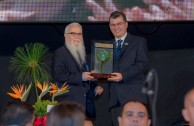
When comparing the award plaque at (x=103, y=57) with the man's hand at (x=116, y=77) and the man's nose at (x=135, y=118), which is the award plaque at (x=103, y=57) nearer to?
the man's hand at (x=116, y=77)

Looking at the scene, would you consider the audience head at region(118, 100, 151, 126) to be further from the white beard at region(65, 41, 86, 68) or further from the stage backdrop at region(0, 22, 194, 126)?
the stage backdrop at region(0, 22, 194, 126)

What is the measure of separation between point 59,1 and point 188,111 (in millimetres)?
2714

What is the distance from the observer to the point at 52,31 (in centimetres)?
689

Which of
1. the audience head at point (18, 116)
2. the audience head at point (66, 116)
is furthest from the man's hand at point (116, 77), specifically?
the audience head at point (66, 116)

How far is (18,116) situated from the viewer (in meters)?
3.52

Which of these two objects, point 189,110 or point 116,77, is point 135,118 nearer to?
point 189,110

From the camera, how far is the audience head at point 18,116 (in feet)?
11.5

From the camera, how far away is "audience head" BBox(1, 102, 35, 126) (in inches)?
138

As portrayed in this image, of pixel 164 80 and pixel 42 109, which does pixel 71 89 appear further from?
pixel 164 80

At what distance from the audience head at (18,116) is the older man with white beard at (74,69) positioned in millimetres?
2116

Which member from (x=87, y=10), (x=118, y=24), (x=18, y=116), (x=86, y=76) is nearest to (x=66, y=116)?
(x=18, y=116)

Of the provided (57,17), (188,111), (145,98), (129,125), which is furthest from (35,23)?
(188,111)

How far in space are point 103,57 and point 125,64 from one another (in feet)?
0.79

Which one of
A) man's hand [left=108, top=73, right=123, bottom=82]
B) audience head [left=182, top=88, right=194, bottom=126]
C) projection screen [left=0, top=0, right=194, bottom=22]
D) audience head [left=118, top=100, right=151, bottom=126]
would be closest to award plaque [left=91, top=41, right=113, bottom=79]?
man's hand [left=108, top=73, right=123, bottom=82]
